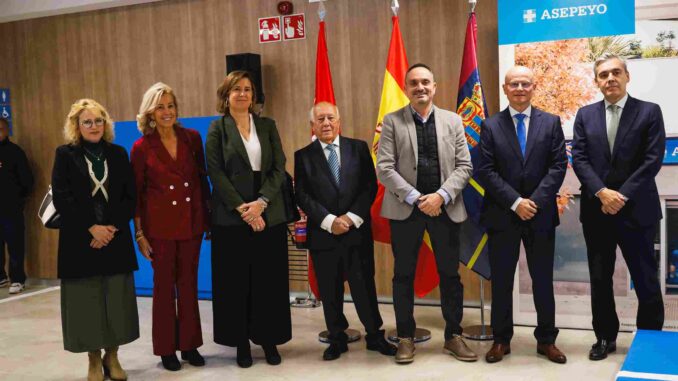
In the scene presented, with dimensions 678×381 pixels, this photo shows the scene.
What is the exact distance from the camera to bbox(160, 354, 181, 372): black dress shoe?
156 inches

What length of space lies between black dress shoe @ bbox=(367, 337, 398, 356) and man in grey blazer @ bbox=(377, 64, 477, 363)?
15 centimetres

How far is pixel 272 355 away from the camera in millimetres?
4027

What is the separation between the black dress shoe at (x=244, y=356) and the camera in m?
3.97

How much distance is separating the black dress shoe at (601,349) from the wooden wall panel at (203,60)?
5.06 ft

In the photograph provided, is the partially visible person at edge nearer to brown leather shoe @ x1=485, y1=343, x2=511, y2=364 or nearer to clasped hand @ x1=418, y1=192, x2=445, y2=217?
clasped hand @ x1=418, y1=192, x2=445, y2=217

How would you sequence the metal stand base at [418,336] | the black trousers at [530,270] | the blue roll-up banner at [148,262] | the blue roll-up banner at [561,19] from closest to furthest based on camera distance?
the black trousers at [530,270] → the blue roll-up banner at [561,19] → the metal stand base at [418,336] → the blue roll-up banner at [148,262]

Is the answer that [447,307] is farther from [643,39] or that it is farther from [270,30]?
[270,30]

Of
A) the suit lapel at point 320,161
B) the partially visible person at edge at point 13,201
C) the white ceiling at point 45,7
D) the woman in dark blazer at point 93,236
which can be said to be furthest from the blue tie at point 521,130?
the partially visible person at edge at point 13,201

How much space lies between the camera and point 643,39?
165 inches

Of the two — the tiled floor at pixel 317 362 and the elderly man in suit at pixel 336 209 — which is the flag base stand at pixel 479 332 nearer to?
the tiled floor at pixel 317 362

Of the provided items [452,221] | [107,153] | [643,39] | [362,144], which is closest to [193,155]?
[107,153]

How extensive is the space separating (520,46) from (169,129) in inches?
91.7

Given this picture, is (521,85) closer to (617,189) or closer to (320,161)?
(617,189)

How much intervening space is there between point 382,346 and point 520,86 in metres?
1.74
